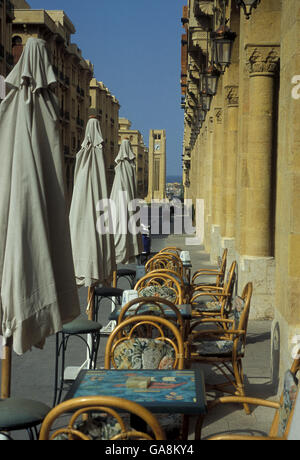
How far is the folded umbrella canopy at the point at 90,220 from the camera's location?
7.65m

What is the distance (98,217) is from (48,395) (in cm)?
263

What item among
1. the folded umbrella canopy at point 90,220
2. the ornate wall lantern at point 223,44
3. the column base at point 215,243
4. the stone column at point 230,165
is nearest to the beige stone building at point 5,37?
the column base at point 215,243

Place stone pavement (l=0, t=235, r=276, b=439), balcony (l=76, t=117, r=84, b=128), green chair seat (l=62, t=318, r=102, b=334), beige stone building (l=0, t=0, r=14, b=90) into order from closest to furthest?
stone pavement (l=0, t=235, r=276, b=439)
green chair seat (l=62, t=318, r=102, b=334)
beige stone building (l=0, t=0, r=14, b=90)
balcony (l=76, t=117, r=84, b=128)

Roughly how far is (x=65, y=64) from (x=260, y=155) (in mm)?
44198

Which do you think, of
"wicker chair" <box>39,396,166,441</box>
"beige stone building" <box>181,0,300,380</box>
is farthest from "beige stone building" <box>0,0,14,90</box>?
"wicker chair" <box>39,396,166,441</box>

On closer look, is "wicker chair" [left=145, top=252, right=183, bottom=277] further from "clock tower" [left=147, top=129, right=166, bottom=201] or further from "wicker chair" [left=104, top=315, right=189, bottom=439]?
"clock tower" [left=147, top=129, right=166, bottom=201]

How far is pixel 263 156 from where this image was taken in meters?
10.2

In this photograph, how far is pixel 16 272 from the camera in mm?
3945

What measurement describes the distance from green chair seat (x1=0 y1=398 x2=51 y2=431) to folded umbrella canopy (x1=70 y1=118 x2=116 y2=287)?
3593 mm

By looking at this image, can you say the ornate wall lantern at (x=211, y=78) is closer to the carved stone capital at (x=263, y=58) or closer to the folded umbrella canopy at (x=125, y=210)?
the folded umbrella canopy at (x=125, y=210)

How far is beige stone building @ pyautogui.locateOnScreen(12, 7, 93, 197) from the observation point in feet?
136
